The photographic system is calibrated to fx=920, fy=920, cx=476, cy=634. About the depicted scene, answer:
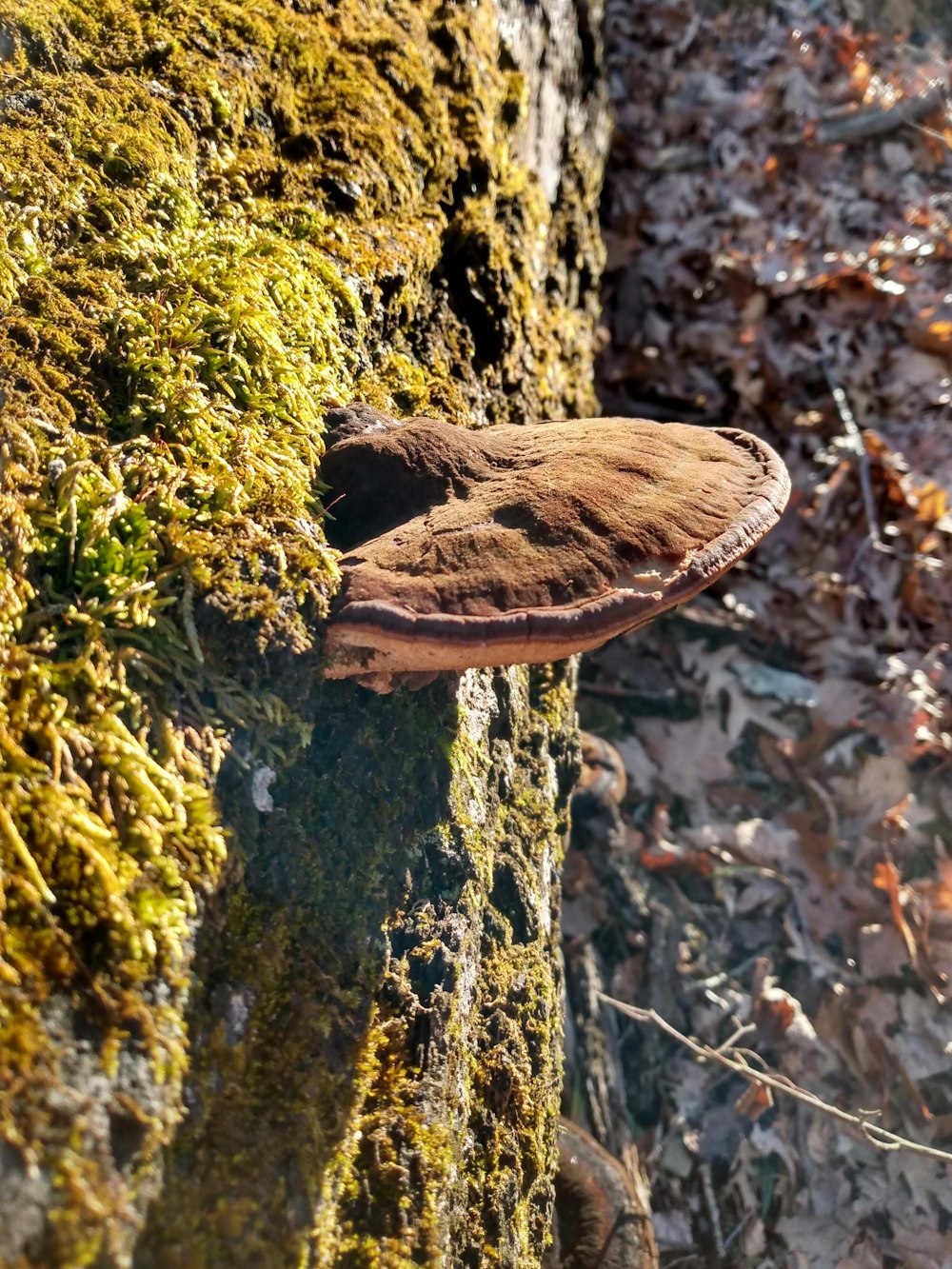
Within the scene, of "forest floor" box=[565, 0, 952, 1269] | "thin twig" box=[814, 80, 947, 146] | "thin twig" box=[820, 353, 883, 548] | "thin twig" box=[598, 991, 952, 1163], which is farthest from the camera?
"thin twig" box=[814, 80, 947, 146]

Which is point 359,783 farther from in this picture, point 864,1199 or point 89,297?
point 864,1199

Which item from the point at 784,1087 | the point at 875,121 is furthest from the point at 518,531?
the point at 875,121

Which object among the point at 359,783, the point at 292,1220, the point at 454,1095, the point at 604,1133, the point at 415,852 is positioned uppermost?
the point at 359,783

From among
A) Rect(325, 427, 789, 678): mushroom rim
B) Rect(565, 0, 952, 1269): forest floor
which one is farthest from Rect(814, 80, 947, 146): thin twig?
Rect(325, 427, 789, 678): mushroom rim

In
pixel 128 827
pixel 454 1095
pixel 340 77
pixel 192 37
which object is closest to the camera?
pixel 128 827

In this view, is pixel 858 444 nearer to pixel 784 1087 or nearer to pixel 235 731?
pixel 784 1087

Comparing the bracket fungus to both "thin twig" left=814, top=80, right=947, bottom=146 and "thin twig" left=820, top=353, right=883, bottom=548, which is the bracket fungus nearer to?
"thin twig" left=820, top=353, right=883, bottom=548

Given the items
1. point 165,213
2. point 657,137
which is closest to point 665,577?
point 165,213
